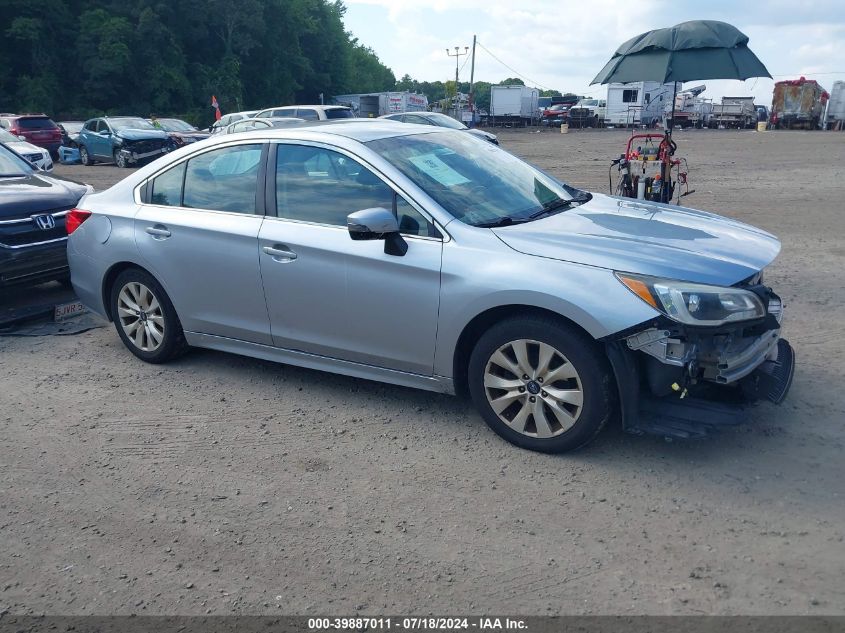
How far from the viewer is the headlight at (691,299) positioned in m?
3.63

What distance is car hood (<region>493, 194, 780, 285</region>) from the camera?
3791 mm

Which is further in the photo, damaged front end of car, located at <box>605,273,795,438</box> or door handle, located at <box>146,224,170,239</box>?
door handle, located at <box>146,224,170,239</box>

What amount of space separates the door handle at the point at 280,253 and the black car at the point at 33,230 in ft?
10.4

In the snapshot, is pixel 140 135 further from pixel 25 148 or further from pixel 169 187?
pixel 169 187

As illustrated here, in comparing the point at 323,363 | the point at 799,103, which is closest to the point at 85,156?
the point at 323,363

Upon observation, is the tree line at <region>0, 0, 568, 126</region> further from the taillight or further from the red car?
the taillight

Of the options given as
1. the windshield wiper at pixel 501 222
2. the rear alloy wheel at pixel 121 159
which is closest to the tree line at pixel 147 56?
the rear alloy wheel at pixel 121 159

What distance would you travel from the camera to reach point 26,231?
670 cm

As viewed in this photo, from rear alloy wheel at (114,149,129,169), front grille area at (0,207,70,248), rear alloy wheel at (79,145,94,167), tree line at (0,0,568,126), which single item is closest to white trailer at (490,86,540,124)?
tree line at (0,0,568,126)

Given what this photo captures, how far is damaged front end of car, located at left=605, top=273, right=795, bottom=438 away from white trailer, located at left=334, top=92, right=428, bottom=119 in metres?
51.0

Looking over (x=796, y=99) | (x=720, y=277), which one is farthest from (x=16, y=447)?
(x=796, y=99)

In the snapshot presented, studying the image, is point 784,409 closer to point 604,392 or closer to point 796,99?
point 604,392

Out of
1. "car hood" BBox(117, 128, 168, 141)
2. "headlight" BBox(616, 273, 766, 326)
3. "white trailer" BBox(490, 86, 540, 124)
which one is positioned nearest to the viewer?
"headlight" BBox(616, 273, 766, 326)

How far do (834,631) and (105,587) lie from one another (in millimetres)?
2807
